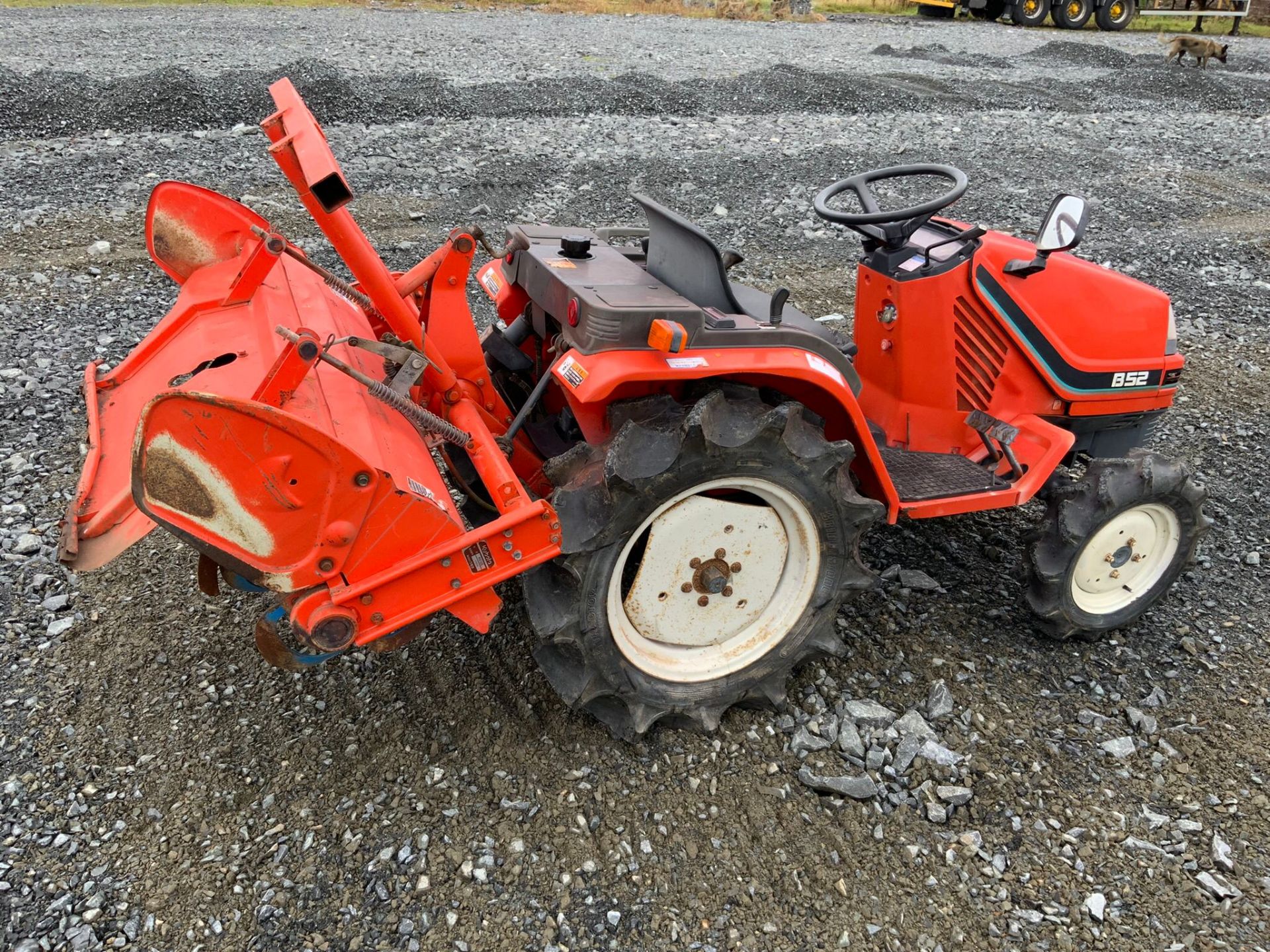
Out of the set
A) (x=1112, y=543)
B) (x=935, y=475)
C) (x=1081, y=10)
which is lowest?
(x=1081, y=10)

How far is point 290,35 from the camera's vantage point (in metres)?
12.6

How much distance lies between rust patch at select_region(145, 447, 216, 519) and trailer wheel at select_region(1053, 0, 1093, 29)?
2295 cm

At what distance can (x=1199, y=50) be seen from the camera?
14164 millimetres

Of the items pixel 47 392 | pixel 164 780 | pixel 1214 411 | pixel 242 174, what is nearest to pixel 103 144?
pixel 242 174

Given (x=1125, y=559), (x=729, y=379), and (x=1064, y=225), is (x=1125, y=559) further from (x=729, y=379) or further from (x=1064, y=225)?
(x=729, y=379)

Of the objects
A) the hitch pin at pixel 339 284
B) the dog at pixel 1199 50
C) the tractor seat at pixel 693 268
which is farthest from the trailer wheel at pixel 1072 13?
the hitch pin at pixel 339 284

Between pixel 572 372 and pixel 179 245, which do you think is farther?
pixel 179 245

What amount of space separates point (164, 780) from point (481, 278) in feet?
6.17

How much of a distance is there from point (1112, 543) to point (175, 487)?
2.72m

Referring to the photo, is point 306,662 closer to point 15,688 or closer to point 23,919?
point 23,919

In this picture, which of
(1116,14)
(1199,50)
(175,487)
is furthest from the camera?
(1116,14)

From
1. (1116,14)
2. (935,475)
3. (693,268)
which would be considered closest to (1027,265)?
(935,475)

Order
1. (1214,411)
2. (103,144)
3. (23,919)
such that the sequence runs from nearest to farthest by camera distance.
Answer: (23,919) → (1214,411) → (103,144)

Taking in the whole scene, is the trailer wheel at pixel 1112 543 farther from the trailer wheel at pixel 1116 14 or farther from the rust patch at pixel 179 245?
the trailer wheel at pixel 1116 14
